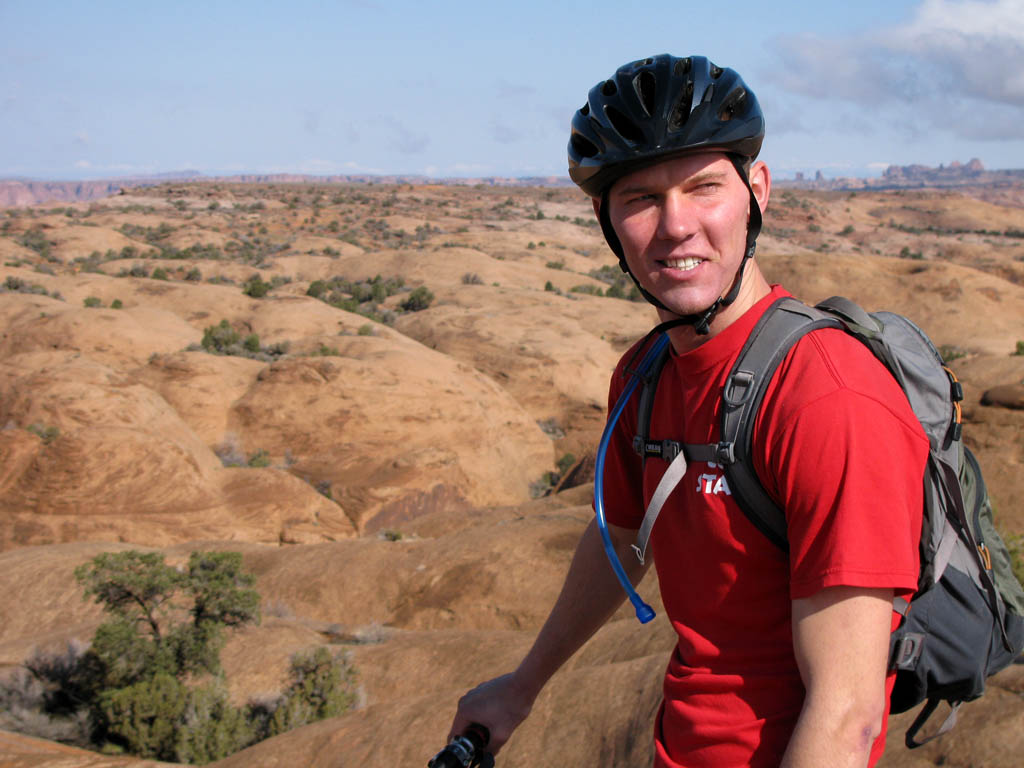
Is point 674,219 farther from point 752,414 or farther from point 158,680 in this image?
point 158,680

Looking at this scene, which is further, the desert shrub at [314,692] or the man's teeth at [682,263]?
the desert shrub at [314,692]

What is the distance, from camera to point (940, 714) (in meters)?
3.07

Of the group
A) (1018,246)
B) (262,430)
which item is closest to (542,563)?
(262,430)

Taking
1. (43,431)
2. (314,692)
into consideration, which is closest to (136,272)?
(43,431)

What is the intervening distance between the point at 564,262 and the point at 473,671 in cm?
3650

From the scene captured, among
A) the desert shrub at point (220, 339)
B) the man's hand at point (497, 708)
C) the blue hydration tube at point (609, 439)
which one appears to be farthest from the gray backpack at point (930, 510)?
the desert shrub at point (220, 339)

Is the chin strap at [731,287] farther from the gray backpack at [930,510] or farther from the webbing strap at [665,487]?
the webbing strap at [665,487]

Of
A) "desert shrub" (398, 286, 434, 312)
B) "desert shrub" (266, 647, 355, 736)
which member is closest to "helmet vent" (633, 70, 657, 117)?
"desert shrub" (266, 647, 355, 736)

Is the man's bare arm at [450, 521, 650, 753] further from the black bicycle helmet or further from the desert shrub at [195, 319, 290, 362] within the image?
the desert shrub at [195, 319, 290, 362]

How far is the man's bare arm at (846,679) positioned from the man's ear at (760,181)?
947mm

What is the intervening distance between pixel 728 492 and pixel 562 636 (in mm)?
831

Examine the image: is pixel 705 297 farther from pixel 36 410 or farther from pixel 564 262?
pixel 564 262

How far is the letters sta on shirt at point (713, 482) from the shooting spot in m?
1.57

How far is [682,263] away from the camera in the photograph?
178 centimetres
